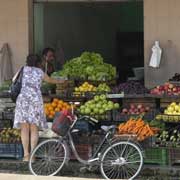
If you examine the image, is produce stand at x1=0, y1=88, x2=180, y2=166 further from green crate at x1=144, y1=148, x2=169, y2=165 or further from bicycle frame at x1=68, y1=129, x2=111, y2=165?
bicycle frame at x1=68, y1=129, x2=111, y2=165

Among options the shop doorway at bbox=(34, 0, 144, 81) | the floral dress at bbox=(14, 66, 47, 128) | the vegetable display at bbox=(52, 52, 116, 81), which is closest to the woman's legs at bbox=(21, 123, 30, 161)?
the floral dress at bbox=(14, 66, 47, 128)

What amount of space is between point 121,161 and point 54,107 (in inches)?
67.4

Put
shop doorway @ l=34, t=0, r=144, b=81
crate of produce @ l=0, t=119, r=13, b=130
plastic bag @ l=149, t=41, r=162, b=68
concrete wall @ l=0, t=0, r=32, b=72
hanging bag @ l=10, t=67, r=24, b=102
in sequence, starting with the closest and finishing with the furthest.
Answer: hanging bag @ l=10, t=67, r=24, b=102
crate of produce @ l=0, t=119, r=13, b=130
plastic bag @ l=149, t=41, r=162, b=68
concrete wall @ l=0, t=0, r=32, b=72
shop doorway @ l=34, t=0, r=144, b=81

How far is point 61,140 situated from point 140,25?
5693 mm

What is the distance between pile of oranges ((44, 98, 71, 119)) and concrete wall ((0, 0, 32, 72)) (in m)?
1.82

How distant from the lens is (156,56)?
11297 mm

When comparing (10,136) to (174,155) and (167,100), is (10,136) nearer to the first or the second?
(167,100)

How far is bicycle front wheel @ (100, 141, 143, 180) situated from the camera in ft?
31.1

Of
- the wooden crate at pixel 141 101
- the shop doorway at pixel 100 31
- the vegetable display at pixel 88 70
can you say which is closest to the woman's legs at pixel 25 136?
the vegetable display at pixel 88 70

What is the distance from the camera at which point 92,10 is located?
14.9m

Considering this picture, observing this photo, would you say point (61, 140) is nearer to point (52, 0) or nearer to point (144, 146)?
point (144, 146)

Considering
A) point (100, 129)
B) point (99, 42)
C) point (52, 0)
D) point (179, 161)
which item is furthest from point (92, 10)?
point (179, 161)

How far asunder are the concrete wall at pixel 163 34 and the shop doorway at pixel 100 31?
73.8 inches

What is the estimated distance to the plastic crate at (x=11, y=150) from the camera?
1057 centimetres
